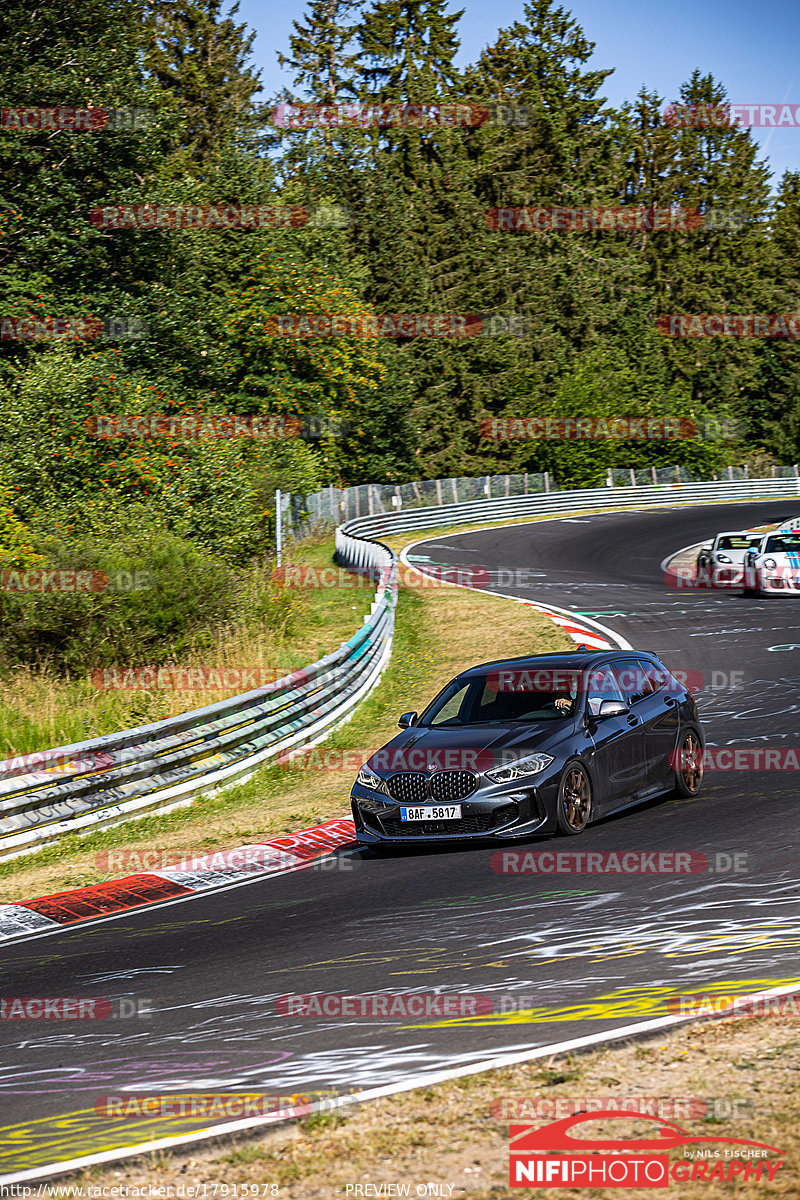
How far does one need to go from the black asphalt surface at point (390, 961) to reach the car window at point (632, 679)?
1.02 metres

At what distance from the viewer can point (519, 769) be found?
1003cm

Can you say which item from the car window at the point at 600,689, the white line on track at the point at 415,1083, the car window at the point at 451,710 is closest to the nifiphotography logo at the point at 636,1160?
the white line on track at the point at 415,1083

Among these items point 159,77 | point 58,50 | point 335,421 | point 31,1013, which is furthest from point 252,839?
point 159,77

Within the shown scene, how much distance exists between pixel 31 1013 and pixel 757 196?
101 meters

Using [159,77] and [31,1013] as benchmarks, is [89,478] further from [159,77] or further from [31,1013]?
[159,77]

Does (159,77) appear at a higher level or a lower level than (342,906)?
higher

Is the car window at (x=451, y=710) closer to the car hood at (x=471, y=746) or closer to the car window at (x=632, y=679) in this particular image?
the car hood at (x=471, y=746)

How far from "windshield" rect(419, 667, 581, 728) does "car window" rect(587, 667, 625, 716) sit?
0.47 feet

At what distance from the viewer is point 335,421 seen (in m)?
58.7

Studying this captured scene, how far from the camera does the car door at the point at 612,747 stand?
35.1ft

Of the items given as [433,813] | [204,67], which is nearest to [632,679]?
[433,813]

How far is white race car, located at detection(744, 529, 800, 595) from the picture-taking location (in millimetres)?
28344

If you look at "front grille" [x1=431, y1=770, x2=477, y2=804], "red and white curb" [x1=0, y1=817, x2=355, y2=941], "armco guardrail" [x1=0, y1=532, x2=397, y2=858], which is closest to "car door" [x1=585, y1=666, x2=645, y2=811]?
"front grille" [x1=431, y1=770, x2=477, y2=804]

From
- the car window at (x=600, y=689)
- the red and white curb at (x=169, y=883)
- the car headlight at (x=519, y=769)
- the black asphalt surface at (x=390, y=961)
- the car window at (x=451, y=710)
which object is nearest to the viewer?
the black asphalt surface at (x=390, y=961)
